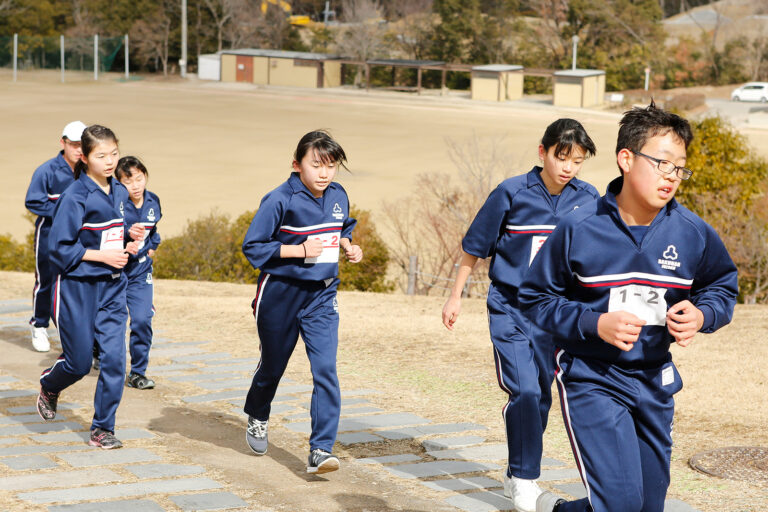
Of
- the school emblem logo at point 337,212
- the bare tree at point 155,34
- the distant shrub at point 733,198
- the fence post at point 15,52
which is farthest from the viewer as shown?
the bare tree at point 155,34

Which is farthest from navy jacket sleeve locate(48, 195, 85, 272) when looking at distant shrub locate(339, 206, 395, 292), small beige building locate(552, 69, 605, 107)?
small beige building locate(552, 69, 605, 107)

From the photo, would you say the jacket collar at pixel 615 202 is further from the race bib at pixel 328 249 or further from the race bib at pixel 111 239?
the race bib at pixel 111 239

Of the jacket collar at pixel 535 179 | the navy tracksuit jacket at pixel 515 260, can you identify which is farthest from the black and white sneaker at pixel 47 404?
the jacket collar at pixel 535 179

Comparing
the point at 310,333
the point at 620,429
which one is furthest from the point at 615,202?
the point at 310,333

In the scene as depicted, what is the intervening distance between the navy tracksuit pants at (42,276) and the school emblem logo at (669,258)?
248 inches

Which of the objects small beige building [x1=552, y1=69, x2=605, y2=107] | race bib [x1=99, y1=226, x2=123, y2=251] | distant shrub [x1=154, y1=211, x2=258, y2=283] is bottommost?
distant shrub [x1=154, y1=211, x2=258, y2=283]

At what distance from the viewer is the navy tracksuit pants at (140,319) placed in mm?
7965

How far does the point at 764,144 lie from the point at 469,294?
2816 centimetres

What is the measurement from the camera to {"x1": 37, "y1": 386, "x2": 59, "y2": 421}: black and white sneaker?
664 cm

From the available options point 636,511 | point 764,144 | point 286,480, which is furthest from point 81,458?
point 764,144

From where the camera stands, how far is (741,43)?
64.6m

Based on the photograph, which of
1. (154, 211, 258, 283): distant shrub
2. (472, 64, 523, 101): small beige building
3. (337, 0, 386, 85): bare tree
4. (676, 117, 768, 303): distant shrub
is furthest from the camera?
(337, 0, 386, 85): bare tree

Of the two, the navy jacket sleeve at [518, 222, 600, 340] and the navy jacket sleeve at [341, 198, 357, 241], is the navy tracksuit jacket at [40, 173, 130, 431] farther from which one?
the navy jacket sleeve at [518, 222, 600, 340]

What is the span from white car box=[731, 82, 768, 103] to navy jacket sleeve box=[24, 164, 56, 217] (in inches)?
2039
